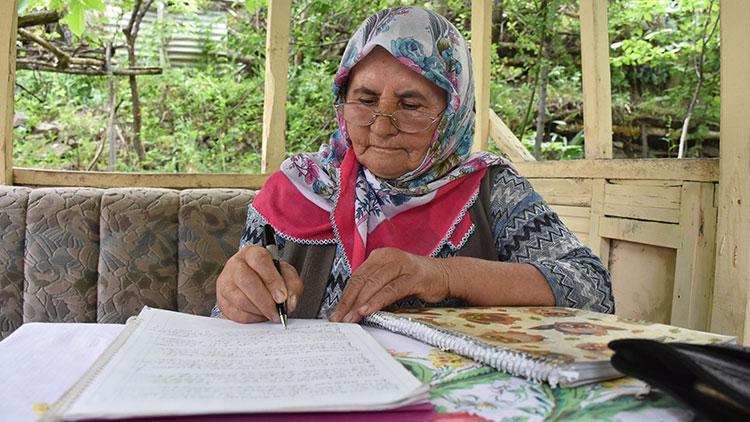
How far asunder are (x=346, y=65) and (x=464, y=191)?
0.50m

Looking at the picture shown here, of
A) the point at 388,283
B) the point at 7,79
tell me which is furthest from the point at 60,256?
the point at 388,283

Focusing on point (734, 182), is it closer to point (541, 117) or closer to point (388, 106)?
point (388, 106)

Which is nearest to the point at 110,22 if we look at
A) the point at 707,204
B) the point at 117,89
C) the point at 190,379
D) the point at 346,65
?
the point at 117,89

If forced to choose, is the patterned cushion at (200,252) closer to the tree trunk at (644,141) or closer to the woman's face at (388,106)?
the woman's face at (388,106)

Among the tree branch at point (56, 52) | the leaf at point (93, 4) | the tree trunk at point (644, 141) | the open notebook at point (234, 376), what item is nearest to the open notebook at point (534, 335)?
the open notebook at point (234, 376)

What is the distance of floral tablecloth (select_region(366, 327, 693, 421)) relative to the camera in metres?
0.74

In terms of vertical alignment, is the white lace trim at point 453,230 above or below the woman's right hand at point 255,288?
above

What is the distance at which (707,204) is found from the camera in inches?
85.7

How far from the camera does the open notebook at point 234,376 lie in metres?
0.65

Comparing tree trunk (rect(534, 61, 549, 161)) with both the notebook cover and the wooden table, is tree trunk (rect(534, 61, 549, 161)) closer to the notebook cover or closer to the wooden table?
the wooden table

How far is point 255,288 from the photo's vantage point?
127 centimetres

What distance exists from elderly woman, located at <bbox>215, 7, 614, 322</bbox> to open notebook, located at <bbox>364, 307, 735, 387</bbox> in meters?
0.46

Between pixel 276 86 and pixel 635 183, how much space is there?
1.62m

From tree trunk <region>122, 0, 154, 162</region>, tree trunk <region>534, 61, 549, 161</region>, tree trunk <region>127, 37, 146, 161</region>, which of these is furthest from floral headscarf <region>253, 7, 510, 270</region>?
tree trunk <region>127, 37, 146, 161</region>
